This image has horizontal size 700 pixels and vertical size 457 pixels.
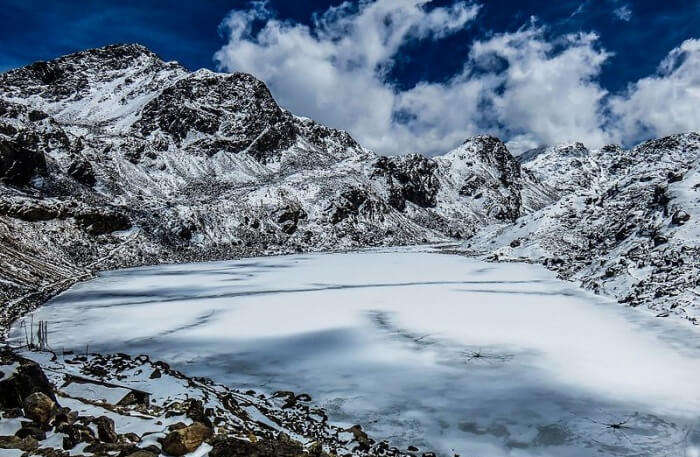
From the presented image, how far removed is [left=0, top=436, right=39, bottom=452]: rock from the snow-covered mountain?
3332cm

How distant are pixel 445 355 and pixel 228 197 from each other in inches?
4046

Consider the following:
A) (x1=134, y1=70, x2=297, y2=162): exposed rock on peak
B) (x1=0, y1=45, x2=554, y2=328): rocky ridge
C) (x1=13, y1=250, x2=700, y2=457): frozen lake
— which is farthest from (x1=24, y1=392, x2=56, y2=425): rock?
(x1=134, y1=70, x2=297, y2=162): exposed rock on peak

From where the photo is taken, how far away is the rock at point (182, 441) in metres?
9.17

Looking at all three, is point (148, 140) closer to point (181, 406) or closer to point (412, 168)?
point (412, 168)

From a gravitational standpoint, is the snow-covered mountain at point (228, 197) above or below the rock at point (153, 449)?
above

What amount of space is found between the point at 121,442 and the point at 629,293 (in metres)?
37.9

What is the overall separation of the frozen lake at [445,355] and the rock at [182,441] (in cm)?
696

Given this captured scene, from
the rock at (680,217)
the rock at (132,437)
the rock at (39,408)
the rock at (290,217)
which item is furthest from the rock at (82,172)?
the rock at (680,217)

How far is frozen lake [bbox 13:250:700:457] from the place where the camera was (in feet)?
48.9

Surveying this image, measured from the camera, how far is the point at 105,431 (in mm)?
9547

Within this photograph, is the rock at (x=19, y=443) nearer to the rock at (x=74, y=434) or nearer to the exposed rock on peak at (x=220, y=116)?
the rock at (x=74, y=434)

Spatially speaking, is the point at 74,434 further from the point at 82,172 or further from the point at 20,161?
the point at 82,172

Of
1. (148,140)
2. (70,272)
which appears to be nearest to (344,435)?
(70,272)

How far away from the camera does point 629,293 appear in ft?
116
